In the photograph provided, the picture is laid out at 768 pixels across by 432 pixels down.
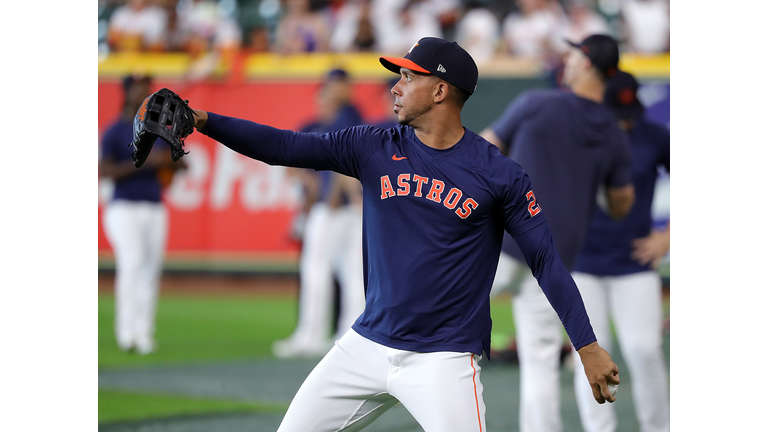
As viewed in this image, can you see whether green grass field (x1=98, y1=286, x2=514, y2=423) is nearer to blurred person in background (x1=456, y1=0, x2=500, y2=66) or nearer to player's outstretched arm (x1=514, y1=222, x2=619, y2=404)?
player's outstretched arm (x1=514, y1=222, x2=619, y2=404)

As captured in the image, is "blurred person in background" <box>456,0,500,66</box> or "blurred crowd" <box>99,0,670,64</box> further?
"blurred person in background" <box>456,0,500,66</box>

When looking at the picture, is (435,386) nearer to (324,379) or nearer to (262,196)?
(324,379)

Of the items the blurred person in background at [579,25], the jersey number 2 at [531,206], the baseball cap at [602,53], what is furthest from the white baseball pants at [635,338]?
the blurred person in background at [579,25]

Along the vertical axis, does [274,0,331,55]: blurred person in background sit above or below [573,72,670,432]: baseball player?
above

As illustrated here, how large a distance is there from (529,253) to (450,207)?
0.36m

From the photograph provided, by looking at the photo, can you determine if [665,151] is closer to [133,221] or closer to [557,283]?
[557,283]

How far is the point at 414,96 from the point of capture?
3.30 metres

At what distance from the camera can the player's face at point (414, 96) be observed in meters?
3.30

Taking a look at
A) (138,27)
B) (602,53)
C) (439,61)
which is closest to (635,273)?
(602,53)

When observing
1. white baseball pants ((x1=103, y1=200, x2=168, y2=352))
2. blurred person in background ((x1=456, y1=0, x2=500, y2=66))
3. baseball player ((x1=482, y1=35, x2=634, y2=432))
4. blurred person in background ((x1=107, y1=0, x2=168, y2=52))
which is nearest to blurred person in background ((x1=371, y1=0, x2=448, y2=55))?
blurred person in background ((x1=456, y1=0, x2=500, y2=66))

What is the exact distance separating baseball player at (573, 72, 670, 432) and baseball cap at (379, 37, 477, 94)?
2.32m

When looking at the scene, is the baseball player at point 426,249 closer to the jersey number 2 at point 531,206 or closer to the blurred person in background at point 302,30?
the jersey number 2 at point 531,206

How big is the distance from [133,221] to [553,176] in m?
5.28

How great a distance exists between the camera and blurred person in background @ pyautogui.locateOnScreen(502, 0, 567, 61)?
13.1 m
